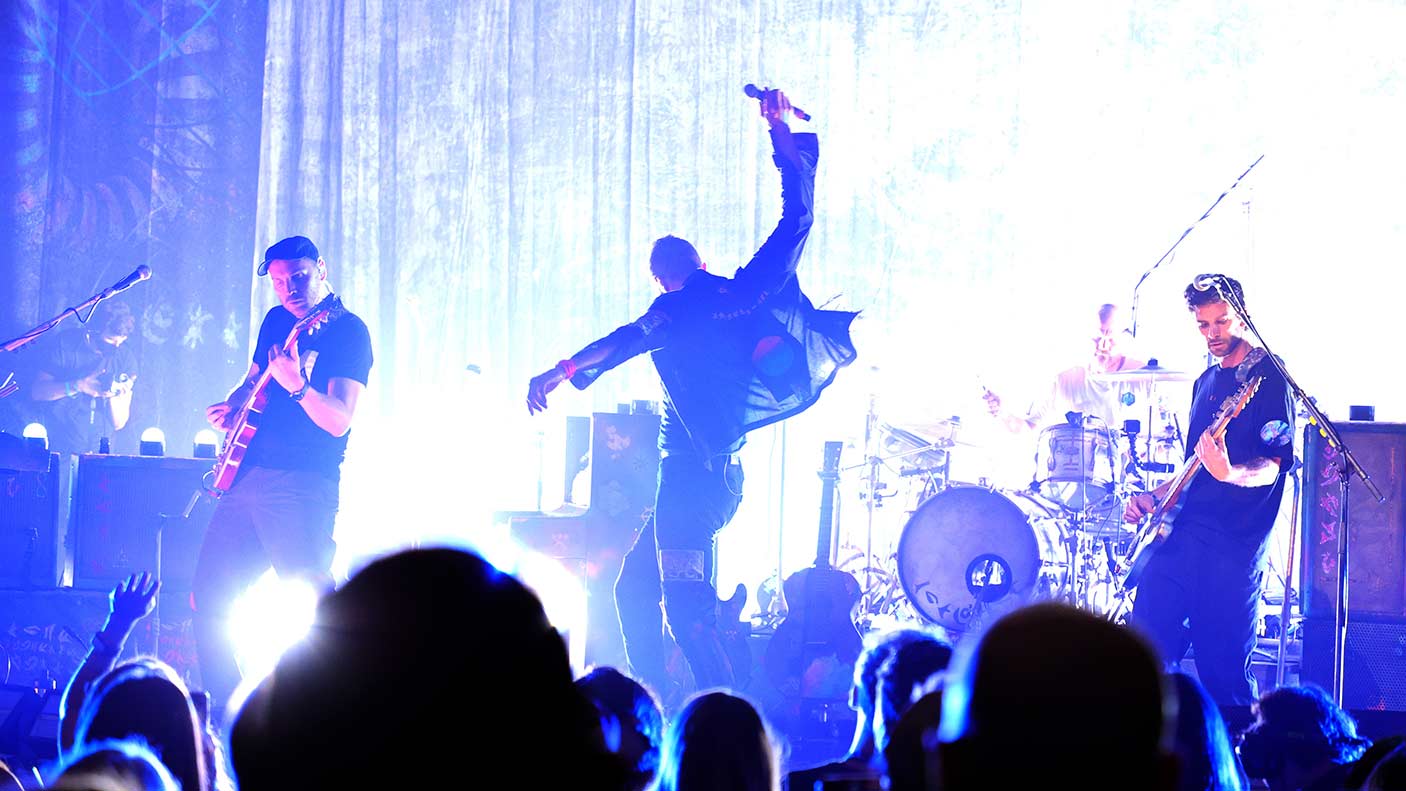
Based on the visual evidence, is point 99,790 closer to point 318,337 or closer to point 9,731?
point 9,731

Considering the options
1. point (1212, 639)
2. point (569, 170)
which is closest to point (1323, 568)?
point (1212, 639)

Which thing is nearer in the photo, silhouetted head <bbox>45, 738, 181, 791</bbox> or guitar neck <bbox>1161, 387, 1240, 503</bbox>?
silhouetted head <bbox>45, 738, 181, 791</bbox>

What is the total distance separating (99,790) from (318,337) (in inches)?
185

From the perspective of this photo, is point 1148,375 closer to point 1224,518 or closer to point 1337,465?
point 1337,465

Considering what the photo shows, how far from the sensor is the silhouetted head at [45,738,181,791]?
167cm

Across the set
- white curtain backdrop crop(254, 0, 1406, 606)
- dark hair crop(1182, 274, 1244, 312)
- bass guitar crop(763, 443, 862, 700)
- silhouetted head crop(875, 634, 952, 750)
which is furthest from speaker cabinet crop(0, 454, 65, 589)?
silhouetted head crop(875, 634, 952, 750)

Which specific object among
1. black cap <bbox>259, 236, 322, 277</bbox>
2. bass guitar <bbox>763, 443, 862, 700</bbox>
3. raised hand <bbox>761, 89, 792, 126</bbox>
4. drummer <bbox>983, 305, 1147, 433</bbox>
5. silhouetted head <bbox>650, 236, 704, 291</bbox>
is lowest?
bass guitar <bbox>763, 443, 862, 700</bbox>

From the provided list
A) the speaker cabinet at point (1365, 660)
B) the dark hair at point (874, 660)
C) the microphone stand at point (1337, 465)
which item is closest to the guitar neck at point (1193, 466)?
the microphone stand at point (1337, 465)

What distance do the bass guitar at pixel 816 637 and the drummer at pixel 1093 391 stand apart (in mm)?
2691

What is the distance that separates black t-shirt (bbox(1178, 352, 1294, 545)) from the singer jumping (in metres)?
1.71

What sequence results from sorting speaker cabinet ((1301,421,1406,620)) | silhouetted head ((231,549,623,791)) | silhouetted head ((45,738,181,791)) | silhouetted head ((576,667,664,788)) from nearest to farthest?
silhouetted head ((231,549,623,791)) → silhouetted head ((45,738,181,791)) → silhouetted head ((576,667,664,788)) → speaker cabinet ((1301,421,1406,620))

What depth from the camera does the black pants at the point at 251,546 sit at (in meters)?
5.85

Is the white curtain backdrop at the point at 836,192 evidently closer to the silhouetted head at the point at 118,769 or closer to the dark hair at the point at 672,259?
the dark hair at the point at 672,259

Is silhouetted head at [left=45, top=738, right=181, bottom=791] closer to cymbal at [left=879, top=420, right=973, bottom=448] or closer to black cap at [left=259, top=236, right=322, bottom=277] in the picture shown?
black cap at [left=259, top=236, right=322, bottom=277]
